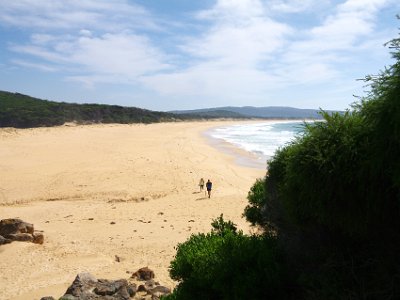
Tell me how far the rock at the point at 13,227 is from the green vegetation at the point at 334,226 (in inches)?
345

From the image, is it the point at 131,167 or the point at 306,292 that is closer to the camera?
the point at 306,292

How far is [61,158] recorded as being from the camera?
31891mm

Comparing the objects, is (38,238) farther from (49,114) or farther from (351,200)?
(49,114)

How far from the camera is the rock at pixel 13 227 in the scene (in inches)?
531

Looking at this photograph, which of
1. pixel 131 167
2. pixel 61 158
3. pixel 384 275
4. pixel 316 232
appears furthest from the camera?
pixel 61 158

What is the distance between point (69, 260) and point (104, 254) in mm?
1120

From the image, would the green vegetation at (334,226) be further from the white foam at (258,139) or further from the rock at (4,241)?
the white foam at (258,139)

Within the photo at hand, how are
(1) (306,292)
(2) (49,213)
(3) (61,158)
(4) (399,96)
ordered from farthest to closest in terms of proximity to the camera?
1. (3) (61,158)
2. (2) (49,213)
3. (1) (306,292)
4. (4) (399,96)

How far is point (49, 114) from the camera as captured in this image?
75.6m

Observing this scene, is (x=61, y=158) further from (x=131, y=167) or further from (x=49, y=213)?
(x=49, y=213)

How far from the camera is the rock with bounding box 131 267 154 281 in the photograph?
1054cm

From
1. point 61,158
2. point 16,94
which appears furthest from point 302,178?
point 16,94

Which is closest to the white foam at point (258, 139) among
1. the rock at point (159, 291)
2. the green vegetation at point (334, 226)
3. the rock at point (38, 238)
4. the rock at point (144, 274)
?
the rock at point (144, 274)

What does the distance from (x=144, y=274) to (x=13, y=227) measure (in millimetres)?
5822
